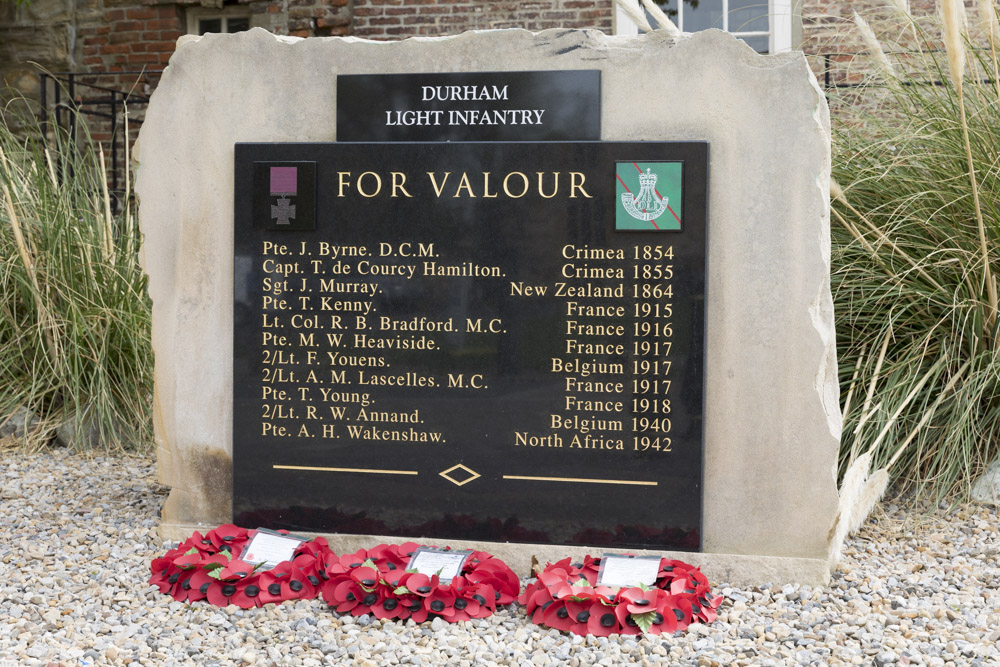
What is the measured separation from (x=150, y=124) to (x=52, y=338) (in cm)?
187

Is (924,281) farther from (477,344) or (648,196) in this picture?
(477,344)

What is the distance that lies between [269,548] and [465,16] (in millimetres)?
5398

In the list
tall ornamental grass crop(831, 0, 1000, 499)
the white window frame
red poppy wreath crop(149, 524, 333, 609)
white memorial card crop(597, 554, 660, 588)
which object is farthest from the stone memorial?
the white window frame

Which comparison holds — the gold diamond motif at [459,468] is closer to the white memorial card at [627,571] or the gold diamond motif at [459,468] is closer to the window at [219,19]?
the white memorial card at [627,571]

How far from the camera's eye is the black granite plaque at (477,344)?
298 cm

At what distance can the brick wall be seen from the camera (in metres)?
7.21

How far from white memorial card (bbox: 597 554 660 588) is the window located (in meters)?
6.65

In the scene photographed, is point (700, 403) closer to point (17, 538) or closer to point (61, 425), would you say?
point (17, 538)

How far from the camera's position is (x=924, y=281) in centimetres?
375

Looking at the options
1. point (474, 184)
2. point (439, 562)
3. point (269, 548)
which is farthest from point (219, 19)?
point (439, 562)

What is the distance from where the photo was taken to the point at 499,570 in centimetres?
286

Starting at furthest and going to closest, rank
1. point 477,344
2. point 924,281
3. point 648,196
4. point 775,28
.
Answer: point 775,28, point 924,281, point 477,344, point 648,196

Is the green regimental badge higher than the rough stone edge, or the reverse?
the green regimental badge

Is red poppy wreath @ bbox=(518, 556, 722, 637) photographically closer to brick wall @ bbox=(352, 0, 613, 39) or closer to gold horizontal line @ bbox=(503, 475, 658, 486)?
gold horizontal line @ bbox=(503, 475, 658, 486)
